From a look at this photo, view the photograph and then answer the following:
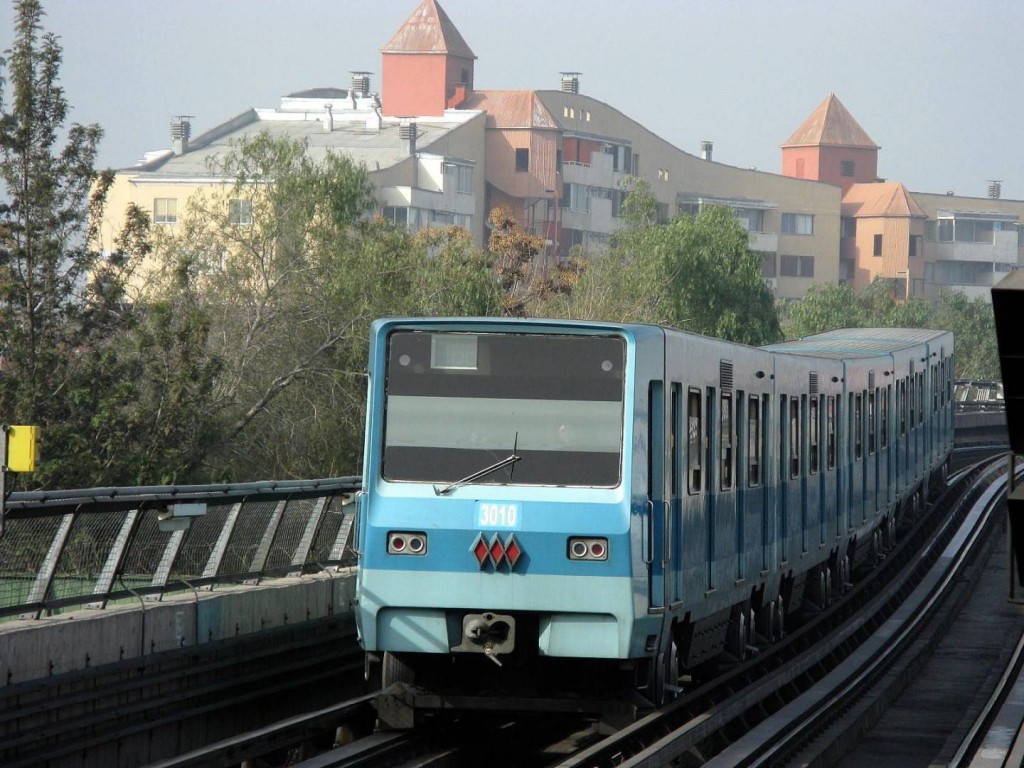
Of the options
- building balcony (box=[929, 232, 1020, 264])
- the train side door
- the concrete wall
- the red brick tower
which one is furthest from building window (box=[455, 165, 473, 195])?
the train side door

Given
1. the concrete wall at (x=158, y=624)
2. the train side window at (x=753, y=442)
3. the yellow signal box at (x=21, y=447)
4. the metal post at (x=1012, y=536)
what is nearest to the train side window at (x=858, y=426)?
the train side window at (x=753, y=442)

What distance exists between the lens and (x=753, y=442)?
16.4 m

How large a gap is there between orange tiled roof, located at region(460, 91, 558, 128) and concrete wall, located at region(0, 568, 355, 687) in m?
104

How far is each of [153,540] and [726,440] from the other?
191 inches

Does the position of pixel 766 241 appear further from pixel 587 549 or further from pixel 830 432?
pixel 587 549

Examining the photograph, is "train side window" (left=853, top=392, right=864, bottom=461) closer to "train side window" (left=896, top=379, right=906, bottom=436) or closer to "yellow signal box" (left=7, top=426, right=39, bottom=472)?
"train side window" (left=896, top=379, right=906, bottom=436)

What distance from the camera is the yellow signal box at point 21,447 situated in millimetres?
9977

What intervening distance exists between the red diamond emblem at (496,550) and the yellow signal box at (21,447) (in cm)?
311

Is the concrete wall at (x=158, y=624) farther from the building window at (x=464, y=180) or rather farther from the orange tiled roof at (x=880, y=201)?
the orange tiled roof at (x=880, y=201)

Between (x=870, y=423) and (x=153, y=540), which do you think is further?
(x=870, y=423)

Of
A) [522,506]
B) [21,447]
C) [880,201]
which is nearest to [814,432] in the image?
[522,506]

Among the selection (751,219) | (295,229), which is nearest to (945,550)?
(295,229)

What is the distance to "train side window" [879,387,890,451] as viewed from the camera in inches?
1078

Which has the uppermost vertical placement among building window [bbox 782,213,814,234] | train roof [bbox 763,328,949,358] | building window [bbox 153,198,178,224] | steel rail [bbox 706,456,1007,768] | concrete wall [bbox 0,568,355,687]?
building window [bbox 782,213,814,234]
